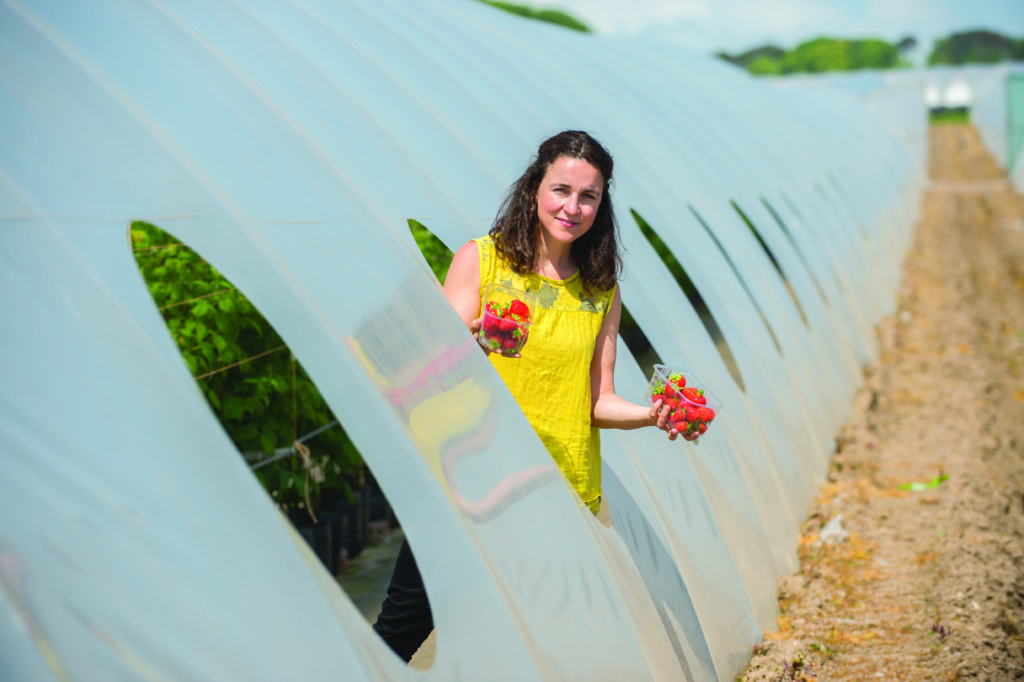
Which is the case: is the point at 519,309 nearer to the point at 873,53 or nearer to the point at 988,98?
the point at 988,98

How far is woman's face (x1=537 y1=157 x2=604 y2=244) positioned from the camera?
2627 millimetres

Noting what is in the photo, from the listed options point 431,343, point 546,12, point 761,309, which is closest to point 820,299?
point 761,309

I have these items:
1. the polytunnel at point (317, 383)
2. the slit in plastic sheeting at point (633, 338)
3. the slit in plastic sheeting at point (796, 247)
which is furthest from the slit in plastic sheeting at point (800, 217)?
the polytunnel at point (317, 383)

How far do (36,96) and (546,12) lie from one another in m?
62.1

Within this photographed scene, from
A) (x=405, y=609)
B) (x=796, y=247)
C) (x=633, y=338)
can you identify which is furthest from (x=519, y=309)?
(x=796, y=247)

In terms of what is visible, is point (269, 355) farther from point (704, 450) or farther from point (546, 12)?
point (546, 12)

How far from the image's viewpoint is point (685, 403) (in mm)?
2598

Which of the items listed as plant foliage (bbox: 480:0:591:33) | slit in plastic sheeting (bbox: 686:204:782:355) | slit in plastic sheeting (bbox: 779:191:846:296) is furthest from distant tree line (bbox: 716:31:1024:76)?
slit in plastic sheeting (bbox: 686:204:782:355)

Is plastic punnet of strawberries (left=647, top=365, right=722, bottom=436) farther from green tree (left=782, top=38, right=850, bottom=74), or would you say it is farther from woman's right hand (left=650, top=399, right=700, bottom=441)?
green tree (left=782, top=38, right=850, bottom=74)

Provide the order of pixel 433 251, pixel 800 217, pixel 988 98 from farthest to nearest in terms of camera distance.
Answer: pixel 988 98 → pixel 800 217 → pixel 433 251

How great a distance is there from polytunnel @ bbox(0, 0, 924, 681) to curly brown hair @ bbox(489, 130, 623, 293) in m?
0.28

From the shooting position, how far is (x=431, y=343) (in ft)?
8.63

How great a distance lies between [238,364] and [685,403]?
264cm

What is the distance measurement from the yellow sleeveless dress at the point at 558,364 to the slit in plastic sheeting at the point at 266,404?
172 cm
